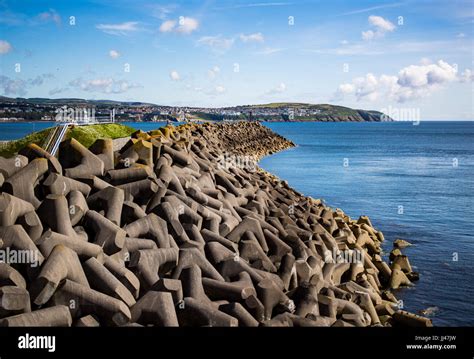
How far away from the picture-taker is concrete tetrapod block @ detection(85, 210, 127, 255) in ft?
30.1

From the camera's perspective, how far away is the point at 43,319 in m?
7.36

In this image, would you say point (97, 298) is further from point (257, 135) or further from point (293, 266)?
point (257, 135)

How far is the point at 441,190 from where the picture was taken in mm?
39406

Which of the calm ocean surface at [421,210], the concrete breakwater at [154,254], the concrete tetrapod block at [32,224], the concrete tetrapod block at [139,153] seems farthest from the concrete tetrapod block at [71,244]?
the calm ocean surface at [421,210]

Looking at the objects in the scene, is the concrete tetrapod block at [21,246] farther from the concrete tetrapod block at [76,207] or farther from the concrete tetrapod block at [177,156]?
the concrete tetrapod block at [177,156]

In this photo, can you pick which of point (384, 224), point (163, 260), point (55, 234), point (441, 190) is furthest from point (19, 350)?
point (441, 190)

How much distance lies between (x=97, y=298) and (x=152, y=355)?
1390mm

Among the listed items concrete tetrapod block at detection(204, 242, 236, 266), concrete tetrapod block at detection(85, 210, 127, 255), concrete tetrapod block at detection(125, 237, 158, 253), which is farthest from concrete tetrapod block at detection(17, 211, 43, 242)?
concrete tetrapod block at detection(204, 242, 236, 266)

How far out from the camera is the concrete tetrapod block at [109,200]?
10.3m

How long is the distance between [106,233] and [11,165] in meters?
2.96

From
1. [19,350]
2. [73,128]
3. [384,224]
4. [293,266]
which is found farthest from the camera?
[384,224]

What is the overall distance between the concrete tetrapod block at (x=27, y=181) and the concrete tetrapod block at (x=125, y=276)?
2.11 m

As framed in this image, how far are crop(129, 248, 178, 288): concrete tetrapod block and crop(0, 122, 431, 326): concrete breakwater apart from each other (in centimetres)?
2

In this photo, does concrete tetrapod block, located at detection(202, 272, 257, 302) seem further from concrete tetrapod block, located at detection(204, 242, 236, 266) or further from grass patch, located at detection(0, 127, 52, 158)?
grass patch, located at detection(0, 127, 52, 158)
